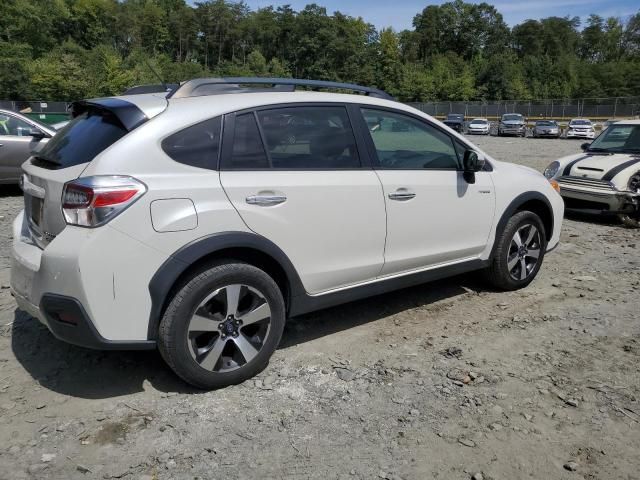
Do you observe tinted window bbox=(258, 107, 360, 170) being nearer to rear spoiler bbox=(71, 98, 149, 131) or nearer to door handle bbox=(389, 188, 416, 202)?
door handle bbox=(389, 188, 416, 202)

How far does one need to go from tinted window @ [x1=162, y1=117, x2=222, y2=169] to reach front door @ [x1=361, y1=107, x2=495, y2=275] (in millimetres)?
1235

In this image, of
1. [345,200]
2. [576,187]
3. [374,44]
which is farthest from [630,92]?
[345,200]

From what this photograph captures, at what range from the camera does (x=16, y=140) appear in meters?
9.52

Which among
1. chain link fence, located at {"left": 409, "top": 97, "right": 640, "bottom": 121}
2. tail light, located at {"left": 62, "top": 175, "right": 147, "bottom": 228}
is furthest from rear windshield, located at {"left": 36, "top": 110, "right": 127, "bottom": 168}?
chain link fence, located at {"left": 409, "top": 97, "right": 640, "bottom": 121}

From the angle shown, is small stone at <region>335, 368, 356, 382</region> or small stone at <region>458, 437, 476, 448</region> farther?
small stone at <region>335, 368, 356, 382</region>

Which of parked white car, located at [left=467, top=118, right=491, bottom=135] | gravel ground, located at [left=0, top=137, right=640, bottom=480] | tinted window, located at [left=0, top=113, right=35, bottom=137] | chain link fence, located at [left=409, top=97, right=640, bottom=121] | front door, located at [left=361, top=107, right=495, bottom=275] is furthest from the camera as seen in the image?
chain link fence, located at [left=409, top=97, right=640, bottom=121]

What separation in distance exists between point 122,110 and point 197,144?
1.56 ft

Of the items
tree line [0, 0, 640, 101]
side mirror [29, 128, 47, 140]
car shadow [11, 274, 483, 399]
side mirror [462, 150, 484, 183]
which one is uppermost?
tree line [0, 0, 640, 101]

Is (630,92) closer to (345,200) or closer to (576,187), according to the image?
(576,187)

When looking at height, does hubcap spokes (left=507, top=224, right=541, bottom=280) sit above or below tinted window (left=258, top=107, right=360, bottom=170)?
below

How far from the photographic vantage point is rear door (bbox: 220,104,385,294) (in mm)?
3447

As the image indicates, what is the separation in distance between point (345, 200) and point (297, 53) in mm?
125311

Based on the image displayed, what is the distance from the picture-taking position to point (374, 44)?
124 metres

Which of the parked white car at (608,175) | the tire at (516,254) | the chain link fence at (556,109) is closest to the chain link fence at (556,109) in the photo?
the chain link fence at (556,109)
